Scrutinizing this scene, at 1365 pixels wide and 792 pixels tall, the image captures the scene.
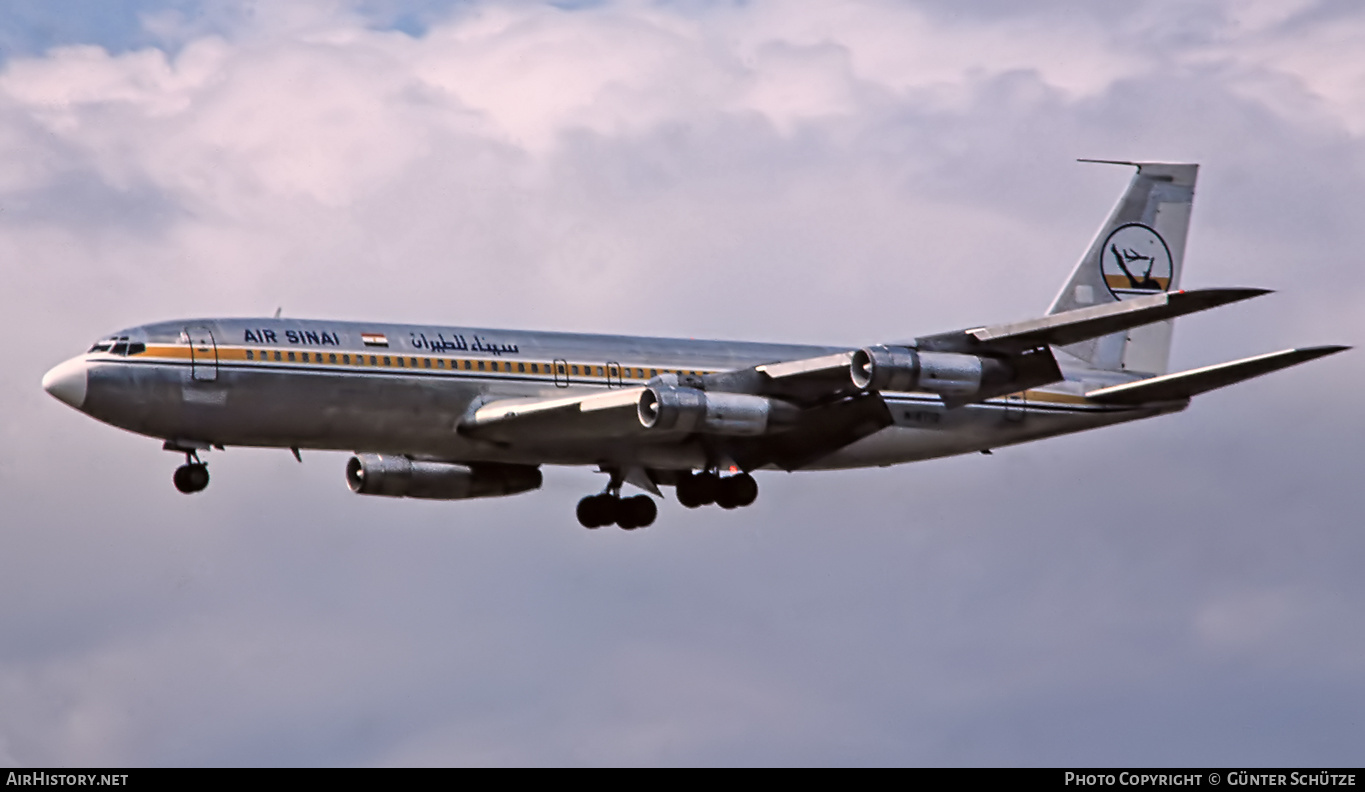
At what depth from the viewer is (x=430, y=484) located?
62125 mm

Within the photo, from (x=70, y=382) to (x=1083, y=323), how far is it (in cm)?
2481

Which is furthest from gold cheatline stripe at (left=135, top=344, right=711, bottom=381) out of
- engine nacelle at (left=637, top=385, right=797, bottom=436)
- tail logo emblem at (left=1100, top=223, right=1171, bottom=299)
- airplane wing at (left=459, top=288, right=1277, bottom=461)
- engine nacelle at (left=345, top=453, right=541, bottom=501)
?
tail logo emblem at (left=1100, top=223, right=1171, bottom=299)

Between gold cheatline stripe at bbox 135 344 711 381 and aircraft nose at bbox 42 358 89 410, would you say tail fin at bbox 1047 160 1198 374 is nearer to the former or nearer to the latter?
gold cheatline stripe at bbox 135 344 711 381

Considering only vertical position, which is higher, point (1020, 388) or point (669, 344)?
point (669, 344)

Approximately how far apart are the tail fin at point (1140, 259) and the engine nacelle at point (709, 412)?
522 inches

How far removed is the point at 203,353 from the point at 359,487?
30.1 feet

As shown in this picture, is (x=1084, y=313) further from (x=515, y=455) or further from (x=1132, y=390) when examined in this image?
(x=515, y=455)

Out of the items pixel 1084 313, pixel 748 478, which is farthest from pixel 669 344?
pixel 1084 313

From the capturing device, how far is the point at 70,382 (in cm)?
5334

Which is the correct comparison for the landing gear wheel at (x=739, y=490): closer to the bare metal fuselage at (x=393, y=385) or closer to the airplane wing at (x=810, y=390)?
the bare metal fuselage at (x=393, y=385)

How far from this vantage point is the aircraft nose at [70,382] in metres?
53.3

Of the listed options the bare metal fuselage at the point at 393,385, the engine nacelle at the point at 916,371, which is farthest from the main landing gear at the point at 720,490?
the engine nacelle at the point at 916,371

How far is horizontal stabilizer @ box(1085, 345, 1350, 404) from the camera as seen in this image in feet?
177

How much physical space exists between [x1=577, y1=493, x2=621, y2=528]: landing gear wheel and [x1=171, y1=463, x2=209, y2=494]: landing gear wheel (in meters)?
12.8
